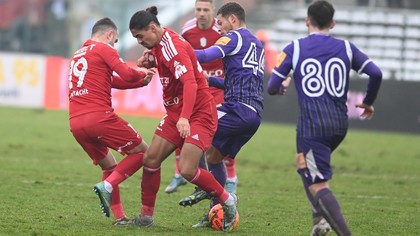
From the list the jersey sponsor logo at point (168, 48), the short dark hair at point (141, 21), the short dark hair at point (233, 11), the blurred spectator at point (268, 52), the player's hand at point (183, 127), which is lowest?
the blurred spectator at point (268, 52)

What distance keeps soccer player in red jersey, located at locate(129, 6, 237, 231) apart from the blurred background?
18.2 meters

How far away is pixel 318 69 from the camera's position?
7789mm

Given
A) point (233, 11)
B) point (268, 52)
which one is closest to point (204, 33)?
point (233, 11)

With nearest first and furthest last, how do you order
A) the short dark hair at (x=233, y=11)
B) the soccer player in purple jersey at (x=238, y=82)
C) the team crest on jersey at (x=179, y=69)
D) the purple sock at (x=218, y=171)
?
the team crest on jersey at (x=179, y=69)
the soccer player in purple jersey at (x=238, y=82)
the short dark hair at (x=233, y=11)
the purple sock at (x=218, y=171)

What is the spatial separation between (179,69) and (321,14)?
1.60 m

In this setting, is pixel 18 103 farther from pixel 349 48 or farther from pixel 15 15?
pixel 349 48

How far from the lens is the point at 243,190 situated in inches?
511

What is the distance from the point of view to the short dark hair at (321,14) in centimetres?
783

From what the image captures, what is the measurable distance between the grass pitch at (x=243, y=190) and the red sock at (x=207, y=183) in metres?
0.37

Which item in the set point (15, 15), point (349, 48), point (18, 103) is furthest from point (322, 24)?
point (15, 15)

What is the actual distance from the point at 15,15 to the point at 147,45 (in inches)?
1038

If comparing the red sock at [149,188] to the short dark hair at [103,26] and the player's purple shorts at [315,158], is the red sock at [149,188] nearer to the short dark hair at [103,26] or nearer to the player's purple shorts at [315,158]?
the short dark hair at [103,26]

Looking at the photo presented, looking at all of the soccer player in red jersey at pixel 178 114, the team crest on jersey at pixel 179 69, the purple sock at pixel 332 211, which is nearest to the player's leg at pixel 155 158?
the soccer player in red jersey at pixel 178 114

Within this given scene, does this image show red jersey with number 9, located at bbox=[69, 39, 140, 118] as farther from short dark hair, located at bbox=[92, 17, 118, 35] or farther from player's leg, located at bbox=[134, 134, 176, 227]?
player's leg, located at bbox=[134, 134, 176, 227]
